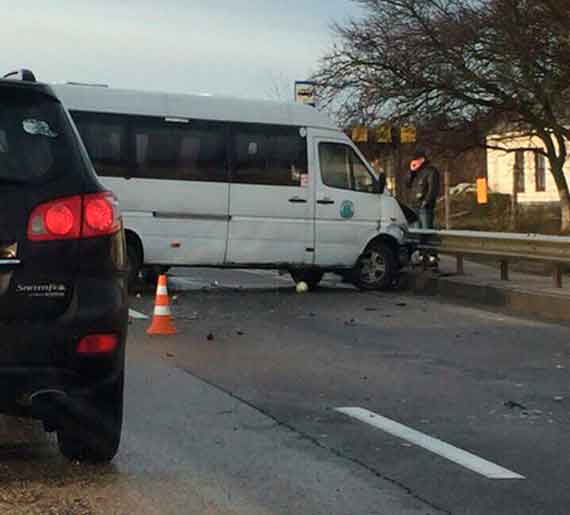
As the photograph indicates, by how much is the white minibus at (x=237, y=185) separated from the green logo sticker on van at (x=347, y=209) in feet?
0.07

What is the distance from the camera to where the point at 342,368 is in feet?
29.9

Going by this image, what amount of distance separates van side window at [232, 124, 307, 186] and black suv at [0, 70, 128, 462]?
1058 cm

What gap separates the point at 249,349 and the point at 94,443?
4649 mm

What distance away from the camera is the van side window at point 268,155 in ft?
51.5

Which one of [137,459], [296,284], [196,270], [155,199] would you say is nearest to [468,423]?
[137,459]

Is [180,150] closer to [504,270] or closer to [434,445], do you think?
[504,270]

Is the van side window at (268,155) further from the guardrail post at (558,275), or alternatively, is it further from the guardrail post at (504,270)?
the guardrail post at (558,275)

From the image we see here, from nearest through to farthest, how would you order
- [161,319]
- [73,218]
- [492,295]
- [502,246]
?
[73,218], [161,319], [492,295], [502,246]

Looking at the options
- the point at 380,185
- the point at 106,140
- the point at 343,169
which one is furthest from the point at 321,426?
the point at 380,185

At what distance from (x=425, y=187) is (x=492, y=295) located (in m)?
4.04

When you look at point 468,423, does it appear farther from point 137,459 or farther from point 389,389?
point 137,459

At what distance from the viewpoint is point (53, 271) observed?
485 centimetres

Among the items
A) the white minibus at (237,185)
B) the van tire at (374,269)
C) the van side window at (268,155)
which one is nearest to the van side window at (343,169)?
the white minibus at (237,185)

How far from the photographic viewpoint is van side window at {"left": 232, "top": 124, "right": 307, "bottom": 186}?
15.7 meters
